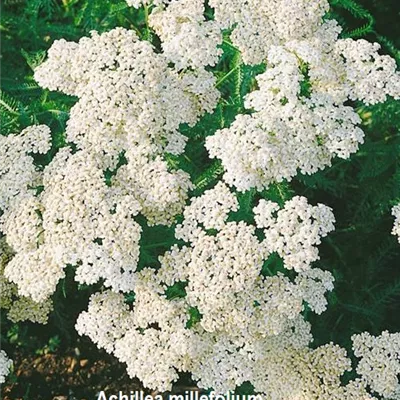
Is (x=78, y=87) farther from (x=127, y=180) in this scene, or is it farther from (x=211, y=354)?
(x=211, y=354)

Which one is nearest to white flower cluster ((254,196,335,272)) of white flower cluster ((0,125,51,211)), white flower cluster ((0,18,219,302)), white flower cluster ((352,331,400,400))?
white flower cluster ((0,18,219,302))

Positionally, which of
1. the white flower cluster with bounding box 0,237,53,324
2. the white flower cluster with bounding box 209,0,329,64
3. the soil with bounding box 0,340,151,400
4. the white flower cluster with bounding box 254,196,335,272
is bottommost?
the soil with bounding box 0,340,151,400

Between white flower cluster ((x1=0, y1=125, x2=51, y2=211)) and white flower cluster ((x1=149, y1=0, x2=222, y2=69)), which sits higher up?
white flower cluster ((x1=149, y1=0, x2=222, y2=69))

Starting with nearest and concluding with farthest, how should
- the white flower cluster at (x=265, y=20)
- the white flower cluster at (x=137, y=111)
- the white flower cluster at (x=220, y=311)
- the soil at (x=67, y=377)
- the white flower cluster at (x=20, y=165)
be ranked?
1. the white flower cluster at (x=220, y=311)
2. the white flower cluster at (x=137, y=111)
3. the white flower cluster at (x=20, y=165)
4. the white flower cluster at (x=265, y=20)
5. the soil at (x=67, y=377)

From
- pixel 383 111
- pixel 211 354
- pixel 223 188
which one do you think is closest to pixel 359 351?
pixel 211 354

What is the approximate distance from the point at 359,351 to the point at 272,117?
1648 millimetres

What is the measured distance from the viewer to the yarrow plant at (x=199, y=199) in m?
4.72

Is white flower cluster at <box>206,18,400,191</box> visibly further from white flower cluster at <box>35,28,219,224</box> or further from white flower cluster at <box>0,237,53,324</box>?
white flower cluster at <box>0,237,53,324</box>

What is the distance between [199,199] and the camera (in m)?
4.84

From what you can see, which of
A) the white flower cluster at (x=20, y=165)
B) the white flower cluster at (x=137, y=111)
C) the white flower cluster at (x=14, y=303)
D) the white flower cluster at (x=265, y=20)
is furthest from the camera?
the white flower cluster at (x=14, y=303)

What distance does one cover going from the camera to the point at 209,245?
473 cm

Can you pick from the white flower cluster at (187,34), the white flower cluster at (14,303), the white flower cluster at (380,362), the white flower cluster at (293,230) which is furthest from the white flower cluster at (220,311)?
the white flower cluster at (187,34)

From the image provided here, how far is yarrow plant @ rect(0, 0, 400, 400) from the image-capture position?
186 inches

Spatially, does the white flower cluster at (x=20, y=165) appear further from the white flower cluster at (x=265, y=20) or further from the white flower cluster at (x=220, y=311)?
the white flower cluster at (x=265, y=20)
